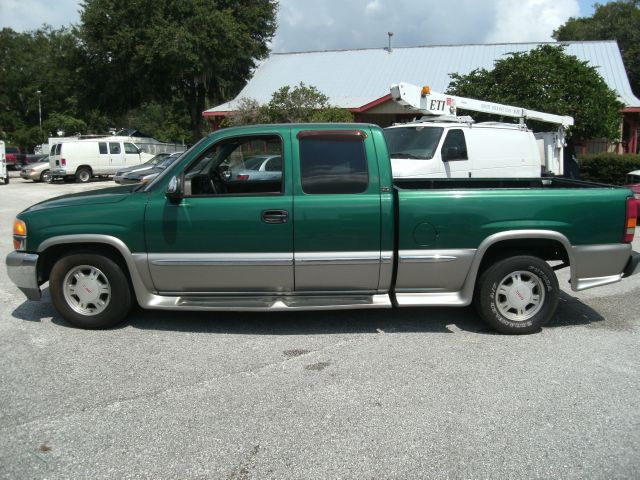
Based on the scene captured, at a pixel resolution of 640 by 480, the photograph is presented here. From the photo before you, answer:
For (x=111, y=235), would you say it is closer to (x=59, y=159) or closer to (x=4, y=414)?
(x=4, y=414)

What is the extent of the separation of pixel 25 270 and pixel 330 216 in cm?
285

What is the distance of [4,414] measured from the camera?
145 inches

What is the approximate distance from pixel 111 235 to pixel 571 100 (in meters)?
15.6

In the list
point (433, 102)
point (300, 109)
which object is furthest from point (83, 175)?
point (433, 102)

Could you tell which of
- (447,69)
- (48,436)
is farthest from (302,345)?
(447,69)

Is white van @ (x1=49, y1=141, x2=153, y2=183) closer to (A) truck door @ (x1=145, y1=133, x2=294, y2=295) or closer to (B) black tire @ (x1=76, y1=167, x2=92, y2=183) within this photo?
(B) black tire @ (x1=76, y1=167, x2=92, y2=183)

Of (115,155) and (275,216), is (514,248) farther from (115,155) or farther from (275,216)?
(115,155)

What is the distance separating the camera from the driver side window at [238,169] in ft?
16.8

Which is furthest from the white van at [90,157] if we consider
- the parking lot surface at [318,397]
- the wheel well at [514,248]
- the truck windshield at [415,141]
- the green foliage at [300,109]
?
the wheel well at [514,248]

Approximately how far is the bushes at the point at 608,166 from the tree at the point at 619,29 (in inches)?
1012

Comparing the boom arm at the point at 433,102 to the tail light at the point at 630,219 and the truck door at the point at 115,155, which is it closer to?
the tail light at the point at 630,219

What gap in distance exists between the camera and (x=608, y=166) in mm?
17859


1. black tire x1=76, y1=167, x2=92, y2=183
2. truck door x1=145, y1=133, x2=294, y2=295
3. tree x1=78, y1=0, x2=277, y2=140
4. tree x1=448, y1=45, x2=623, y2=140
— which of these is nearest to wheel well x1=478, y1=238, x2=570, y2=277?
truck door x1=145, y1=133, x2=294, y2=295

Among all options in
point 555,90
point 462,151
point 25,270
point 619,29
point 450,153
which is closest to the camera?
point 25,270
